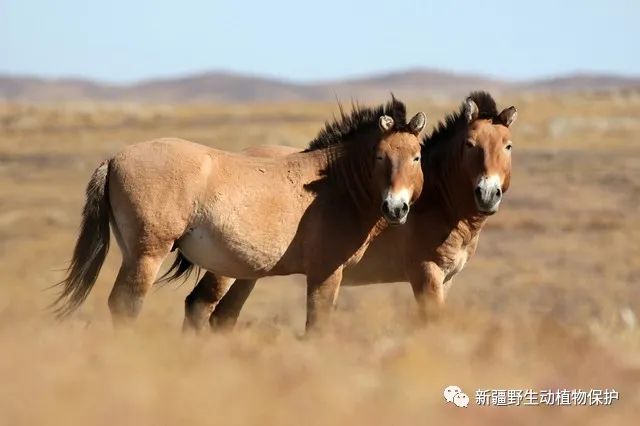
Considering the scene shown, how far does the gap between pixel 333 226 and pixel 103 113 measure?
159 ft

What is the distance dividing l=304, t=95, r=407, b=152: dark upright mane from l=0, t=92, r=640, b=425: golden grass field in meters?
1.41

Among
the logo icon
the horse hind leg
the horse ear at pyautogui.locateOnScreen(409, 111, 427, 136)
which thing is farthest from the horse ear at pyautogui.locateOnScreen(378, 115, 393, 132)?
the logo icon

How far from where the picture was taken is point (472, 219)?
918 centimetres

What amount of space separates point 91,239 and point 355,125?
215 centimetres

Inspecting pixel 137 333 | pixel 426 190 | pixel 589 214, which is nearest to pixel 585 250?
pixel 589 214

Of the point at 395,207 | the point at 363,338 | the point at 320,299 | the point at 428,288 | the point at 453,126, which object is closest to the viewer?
the point at 395,207

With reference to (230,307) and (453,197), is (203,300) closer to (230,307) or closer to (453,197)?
(230,307)

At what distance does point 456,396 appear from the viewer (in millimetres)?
6426

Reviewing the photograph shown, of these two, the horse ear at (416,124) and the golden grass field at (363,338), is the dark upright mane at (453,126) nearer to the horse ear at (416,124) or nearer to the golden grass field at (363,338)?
the horse ear at (416,124)

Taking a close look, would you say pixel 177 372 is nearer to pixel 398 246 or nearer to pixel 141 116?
pixel 398 246

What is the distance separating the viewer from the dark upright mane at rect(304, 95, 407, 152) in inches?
351

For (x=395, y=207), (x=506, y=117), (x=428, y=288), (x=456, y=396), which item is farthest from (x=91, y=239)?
(x=456, y=396)

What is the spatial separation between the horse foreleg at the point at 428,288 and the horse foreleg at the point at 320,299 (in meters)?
0.68

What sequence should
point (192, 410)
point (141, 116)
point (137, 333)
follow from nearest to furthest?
point (192, 410) < point (137, 333) < point (141, 116)
